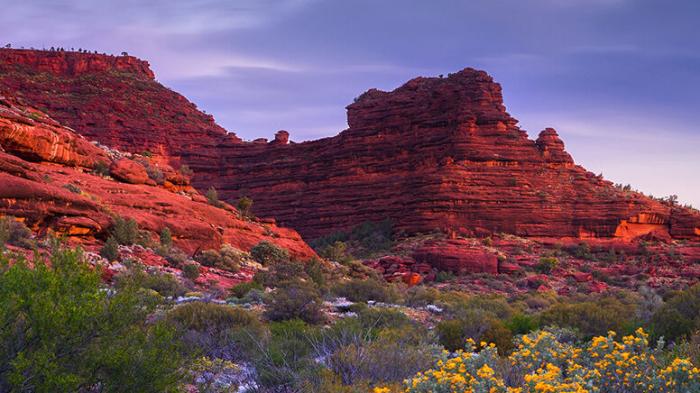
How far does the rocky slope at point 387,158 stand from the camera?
53.6m

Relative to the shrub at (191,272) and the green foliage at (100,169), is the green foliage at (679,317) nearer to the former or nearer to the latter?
the shrub at (191,272)

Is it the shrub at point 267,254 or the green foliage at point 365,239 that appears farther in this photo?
the green foliage at point 365,239

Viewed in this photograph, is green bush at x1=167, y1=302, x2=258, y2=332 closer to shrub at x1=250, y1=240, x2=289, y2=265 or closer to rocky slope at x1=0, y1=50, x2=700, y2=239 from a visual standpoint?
shrub at x1=250, y1=240, x2=289, y2=265

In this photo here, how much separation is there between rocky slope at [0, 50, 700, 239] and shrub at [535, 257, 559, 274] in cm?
801

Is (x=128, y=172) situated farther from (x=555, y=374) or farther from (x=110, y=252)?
(x=555, y=374)

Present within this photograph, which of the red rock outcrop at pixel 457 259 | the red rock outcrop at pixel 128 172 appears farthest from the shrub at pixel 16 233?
the red rock outcrop at pixel 457 259

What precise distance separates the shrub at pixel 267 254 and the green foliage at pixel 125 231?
7199 mm

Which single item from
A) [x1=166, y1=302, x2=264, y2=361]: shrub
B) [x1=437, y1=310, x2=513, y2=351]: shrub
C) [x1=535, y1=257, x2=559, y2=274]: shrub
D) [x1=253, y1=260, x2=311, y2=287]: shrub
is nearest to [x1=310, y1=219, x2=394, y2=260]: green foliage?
[x1=535, y1=257, x2=559, y2=274]: shrub

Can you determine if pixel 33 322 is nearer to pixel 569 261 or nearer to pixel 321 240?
pixel 569 261

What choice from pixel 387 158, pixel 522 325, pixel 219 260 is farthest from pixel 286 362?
pixel 387 158

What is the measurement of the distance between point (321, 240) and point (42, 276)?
5326 centimetres

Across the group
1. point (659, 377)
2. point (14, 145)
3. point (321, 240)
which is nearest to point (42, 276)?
point (659, 377)

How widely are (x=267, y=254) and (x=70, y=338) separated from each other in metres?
24.5

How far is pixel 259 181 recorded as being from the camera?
69.5m
